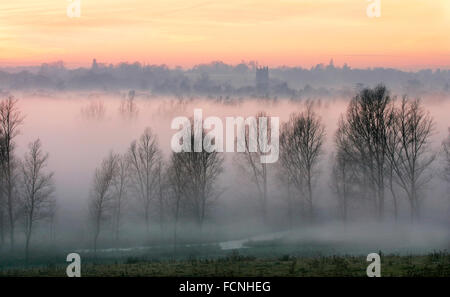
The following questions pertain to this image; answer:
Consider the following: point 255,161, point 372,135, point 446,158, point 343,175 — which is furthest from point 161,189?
point 446,158

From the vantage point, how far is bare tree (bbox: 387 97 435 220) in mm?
63094

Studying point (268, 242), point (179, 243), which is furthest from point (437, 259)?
point (179, 243)

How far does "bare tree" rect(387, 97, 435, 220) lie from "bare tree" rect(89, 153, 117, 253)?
92.3 ft

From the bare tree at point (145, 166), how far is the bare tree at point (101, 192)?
7.53ft

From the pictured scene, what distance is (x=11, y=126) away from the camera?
6156cm

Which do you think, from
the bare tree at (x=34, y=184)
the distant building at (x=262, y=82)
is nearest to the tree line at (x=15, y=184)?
the bare tree at (x=34, y=184)

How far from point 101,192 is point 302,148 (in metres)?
21.8

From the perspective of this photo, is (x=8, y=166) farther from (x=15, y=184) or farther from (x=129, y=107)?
(x=129, y=107)

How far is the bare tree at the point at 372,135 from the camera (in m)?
64.0

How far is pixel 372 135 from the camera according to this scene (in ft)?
213
